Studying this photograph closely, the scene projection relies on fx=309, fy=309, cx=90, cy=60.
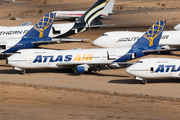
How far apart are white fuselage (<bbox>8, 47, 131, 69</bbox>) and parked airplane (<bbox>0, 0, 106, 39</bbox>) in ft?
68.3

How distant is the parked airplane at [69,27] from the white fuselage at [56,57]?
2082cm

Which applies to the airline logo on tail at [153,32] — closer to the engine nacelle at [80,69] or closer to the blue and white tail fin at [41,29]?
the engine nacelle at [80,69]

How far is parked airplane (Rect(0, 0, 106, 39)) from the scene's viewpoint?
61.5 meters

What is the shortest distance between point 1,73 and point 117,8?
106 m

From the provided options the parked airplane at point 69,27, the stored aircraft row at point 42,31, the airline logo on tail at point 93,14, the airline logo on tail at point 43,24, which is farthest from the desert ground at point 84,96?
the airline logo on tail at point 93,14

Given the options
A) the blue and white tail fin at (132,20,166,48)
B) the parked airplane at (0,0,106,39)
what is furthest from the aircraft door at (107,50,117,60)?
the parked airplane at (0,0,106,39)

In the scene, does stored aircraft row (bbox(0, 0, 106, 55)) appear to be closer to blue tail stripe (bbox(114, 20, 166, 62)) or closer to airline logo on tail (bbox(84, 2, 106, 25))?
airline logo on tail (bbox(84, 2, 106, 25))

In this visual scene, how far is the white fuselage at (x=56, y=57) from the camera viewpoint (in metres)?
41.0

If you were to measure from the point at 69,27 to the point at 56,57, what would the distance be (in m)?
24.1

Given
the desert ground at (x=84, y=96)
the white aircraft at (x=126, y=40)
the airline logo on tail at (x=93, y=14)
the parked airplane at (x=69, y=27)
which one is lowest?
the desert ground at (x=84, y=96)

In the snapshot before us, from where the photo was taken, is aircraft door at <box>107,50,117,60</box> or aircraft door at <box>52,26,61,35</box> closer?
aircraft door at <box>107,50,117,60</box>

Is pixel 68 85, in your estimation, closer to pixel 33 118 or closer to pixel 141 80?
pixel 141 80

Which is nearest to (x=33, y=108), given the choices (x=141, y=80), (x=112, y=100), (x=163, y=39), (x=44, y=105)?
(x=44, y=105)

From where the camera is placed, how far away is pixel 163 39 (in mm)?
54594
